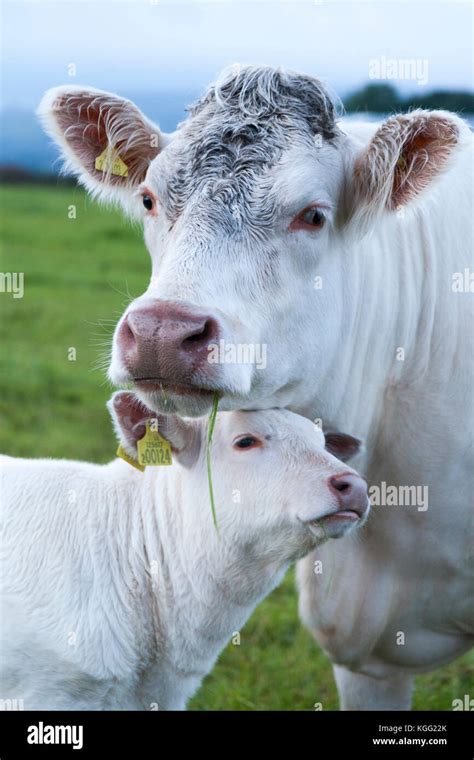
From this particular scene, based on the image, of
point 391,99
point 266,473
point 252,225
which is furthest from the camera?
point 391,99

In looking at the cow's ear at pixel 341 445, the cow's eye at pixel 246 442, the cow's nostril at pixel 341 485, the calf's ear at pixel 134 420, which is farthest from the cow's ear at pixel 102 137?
the cow's nostril at pixel 341 485

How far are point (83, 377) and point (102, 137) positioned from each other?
20.7ft

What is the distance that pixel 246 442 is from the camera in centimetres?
458

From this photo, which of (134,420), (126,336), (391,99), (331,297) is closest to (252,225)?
(331,297)

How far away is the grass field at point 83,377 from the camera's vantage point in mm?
6566

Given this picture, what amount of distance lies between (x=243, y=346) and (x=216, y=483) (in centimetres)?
82

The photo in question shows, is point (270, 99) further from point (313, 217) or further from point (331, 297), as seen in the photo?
point (331, 297)

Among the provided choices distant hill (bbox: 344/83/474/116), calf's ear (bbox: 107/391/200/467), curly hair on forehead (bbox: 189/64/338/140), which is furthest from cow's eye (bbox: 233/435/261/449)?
distant hill (bbox: 344/83/474/116)

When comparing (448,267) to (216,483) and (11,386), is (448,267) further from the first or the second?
(11,386)

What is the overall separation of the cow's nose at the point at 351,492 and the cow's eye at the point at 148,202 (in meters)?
1.28

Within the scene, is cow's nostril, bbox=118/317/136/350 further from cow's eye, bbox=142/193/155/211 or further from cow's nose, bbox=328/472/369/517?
cow's nose, bbox=328/472/369/517

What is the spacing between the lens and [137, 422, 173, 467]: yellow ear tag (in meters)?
4.59

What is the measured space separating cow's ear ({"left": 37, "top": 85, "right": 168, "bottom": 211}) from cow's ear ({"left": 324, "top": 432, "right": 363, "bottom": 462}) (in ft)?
4.47
